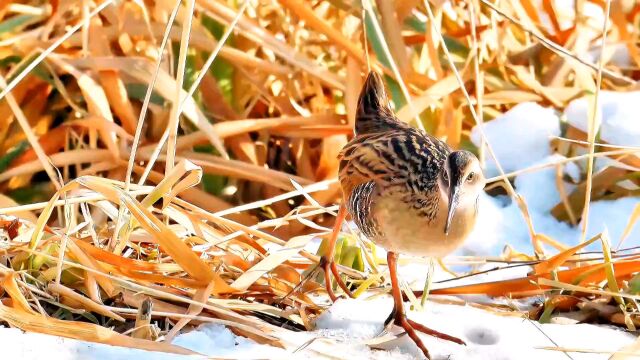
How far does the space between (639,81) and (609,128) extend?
0.36 metres

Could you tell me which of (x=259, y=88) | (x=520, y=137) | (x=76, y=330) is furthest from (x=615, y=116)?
(x=76, y=330)

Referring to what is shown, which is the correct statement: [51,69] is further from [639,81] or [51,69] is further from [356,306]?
[639,81]

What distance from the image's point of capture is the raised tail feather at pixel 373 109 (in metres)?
2.50

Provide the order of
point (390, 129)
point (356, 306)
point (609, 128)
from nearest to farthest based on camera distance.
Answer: point (356, 306) < point (390, 129) < point (609, 128)

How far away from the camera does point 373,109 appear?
2518mm

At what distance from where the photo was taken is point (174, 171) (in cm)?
193

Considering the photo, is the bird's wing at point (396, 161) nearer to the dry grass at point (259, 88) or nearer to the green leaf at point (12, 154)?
Result: the dry grass at point (259, 88)

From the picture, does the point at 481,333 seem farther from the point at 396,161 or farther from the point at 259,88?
the point at 259,88

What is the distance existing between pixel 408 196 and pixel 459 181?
14 centimetres

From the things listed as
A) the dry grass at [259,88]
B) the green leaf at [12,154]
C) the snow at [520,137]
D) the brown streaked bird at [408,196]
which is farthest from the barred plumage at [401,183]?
the green leaf at [12,154]

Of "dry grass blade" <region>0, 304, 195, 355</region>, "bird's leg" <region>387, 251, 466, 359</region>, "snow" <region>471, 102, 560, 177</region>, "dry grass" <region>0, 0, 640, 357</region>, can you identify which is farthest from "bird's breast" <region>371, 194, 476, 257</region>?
"snow" <region>471, 102, 560, 177</region>

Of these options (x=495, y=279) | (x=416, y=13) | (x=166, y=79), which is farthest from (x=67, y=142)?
(x=495, y=279)

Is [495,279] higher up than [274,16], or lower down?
lower down

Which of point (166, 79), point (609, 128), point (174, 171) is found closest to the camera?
point (174, 171)
